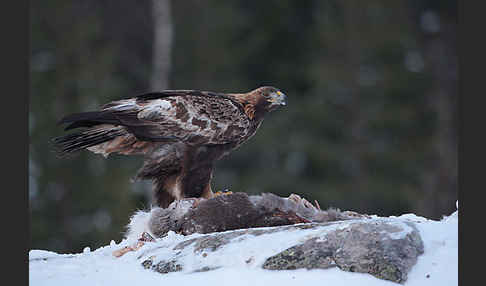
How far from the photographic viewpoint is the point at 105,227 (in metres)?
21.6

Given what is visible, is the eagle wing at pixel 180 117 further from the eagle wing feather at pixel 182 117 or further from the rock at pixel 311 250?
the rock at pixel 311 250

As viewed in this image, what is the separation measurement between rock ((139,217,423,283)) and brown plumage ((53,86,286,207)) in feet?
6.13

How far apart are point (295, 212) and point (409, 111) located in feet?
60.6

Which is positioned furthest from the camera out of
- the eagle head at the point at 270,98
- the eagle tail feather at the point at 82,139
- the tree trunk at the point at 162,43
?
the tree trunk at the point at 162,43

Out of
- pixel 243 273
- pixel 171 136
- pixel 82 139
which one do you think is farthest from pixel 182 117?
pixel 243 273

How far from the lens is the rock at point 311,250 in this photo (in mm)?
5754

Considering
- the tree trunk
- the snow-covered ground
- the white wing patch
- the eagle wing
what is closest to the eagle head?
the eagle wing

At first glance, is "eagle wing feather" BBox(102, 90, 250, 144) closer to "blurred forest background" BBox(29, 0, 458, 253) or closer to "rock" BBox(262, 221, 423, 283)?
"rock" BBox(262, 221, 423, 283)

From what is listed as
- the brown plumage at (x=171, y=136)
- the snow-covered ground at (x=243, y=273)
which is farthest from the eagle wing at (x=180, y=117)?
the snow-covered ground at (x=243, y=273)

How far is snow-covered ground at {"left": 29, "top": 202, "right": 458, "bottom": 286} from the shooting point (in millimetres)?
5637

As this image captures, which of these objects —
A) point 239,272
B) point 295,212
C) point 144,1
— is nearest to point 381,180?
point 144,1

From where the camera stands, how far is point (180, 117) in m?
8.41

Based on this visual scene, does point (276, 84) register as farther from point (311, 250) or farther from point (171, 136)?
point (311, 250)

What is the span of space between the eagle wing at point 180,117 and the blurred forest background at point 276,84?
1268 cm
